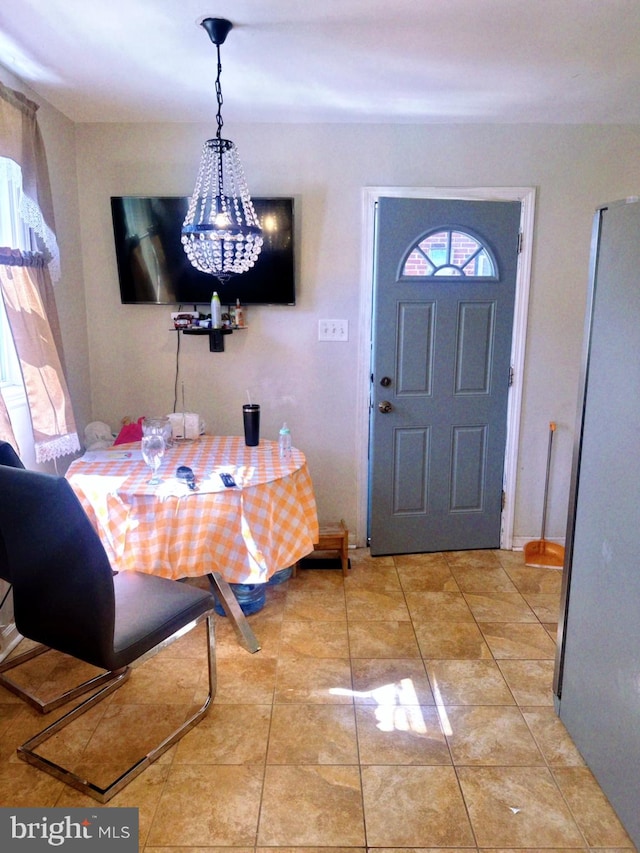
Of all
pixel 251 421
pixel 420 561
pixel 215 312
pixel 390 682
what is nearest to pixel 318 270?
pixel 215 312

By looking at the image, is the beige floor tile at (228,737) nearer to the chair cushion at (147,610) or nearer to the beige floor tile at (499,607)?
the chair cushion at (147,610)

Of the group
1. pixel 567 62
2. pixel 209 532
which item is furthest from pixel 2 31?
pixel 567 62

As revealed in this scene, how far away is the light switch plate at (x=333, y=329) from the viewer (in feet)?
10.6

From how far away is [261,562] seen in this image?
2297 millimetres

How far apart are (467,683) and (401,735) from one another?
→ 412mm

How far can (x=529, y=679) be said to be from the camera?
2.29m

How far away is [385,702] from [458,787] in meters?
0.43

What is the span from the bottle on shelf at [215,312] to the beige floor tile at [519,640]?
6.46ft

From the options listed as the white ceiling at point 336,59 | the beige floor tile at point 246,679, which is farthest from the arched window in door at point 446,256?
the beige floor tile at point 246,679

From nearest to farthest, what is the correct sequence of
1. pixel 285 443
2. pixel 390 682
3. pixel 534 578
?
pixel 390 682 < pixel 285 443 < pixel 534 578

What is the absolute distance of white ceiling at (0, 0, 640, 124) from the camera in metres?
1.88

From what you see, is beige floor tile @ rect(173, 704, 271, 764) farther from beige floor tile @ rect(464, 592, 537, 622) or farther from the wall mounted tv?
the wall mounted tv

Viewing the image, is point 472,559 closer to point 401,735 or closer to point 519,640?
point 519,640

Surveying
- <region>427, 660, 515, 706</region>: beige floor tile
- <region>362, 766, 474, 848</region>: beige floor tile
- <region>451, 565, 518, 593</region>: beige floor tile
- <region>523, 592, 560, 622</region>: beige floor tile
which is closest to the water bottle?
<region>427, 660, 515, 706</region>: beige floor tile
